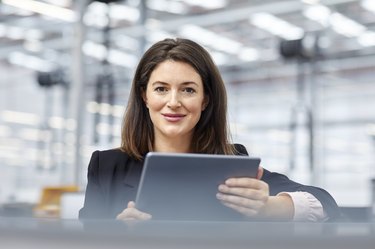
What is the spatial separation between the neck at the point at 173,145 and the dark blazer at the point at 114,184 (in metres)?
0.09

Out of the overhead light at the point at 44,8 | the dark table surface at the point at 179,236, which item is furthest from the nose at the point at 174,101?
the overhead light at the point at 44,8

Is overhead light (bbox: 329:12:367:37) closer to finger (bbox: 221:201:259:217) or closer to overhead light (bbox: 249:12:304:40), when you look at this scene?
overhead light (bbox: 249:12:304:40)

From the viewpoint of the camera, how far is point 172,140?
66.5 inches

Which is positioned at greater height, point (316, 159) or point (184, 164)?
point (316, 159)

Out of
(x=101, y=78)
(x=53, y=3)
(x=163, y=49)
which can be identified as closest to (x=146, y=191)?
(x=163, y=49)

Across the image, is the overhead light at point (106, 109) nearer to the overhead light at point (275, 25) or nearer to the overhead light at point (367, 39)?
the overhead light at point (275, 25)

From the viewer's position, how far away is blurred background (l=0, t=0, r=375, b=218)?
18.8ft

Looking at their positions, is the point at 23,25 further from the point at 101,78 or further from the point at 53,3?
the point at 101,78

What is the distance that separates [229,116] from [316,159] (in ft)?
11.8

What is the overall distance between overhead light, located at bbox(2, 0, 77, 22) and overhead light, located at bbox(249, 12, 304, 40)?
2.36 m

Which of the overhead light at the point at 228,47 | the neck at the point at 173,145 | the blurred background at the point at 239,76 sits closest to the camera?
the neck at the point at 173,145

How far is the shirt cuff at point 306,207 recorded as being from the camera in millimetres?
1430

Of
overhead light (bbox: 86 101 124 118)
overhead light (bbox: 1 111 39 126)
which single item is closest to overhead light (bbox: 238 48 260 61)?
overhead light (bbox: 86 101 124 118)

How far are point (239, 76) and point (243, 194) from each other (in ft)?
25.9
